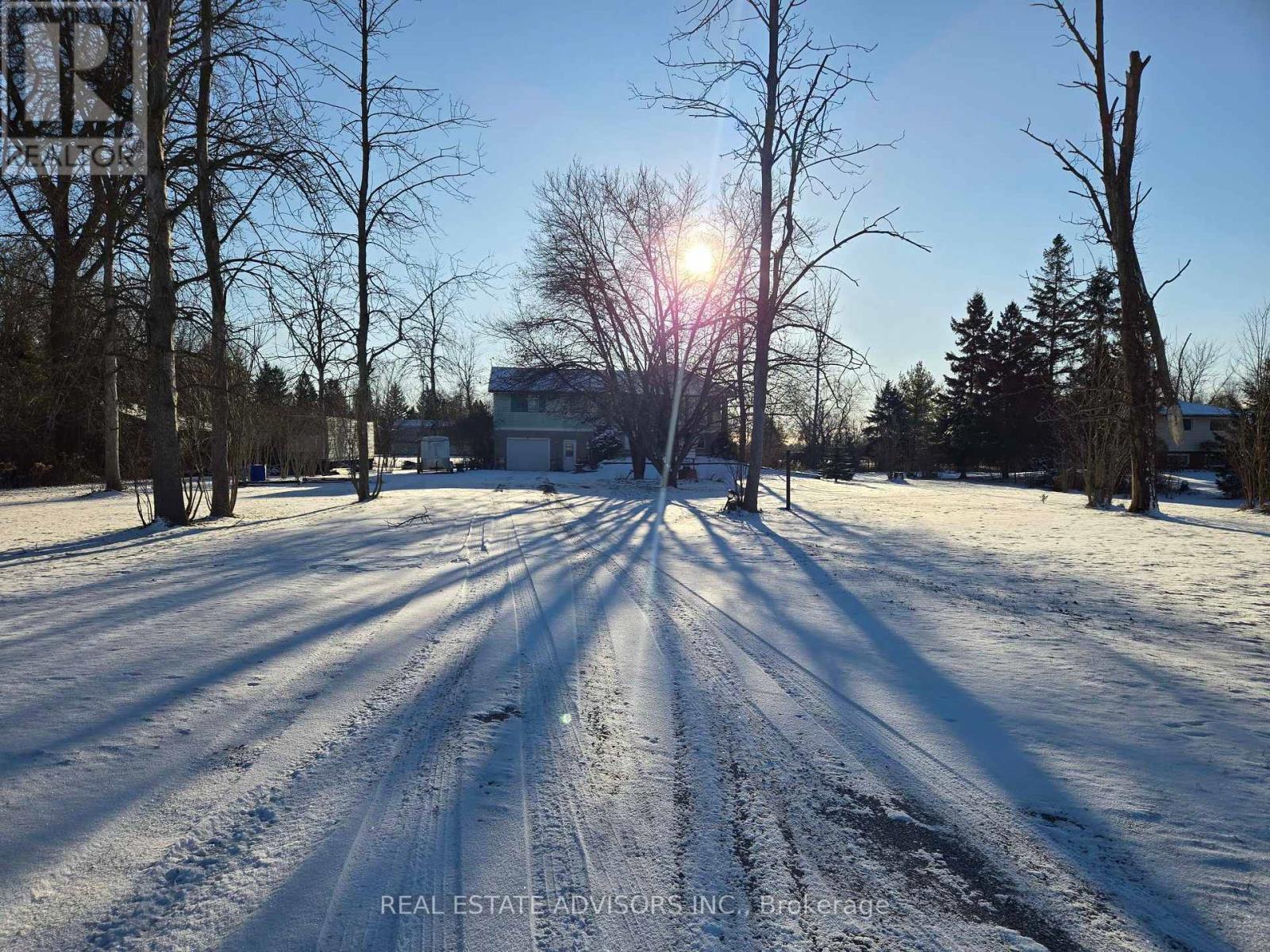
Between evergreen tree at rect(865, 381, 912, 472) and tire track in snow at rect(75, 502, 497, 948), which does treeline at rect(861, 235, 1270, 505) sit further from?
tire track in snow at rect(75, 502, 497, 948)

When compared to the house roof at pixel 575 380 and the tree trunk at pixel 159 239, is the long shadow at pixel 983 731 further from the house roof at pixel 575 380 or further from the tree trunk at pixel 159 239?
the house roof at pixel 575 380

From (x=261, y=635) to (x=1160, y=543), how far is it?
37.5 ft

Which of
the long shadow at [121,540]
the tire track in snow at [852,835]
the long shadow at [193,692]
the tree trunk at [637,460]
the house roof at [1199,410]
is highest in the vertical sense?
the house roof at [1199,410]

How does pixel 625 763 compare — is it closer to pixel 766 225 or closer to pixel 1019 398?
pixel 766 225

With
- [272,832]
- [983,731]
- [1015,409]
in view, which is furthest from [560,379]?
[1015,409]

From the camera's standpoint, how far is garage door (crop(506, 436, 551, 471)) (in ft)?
131

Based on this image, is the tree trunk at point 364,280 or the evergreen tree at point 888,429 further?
the evergreen tree at point 888,429

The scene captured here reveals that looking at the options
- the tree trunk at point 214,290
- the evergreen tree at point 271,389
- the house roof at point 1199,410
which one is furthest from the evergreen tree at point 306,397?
the house roof at point 1199,410

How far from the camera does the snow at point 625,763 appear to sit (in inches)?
77.9

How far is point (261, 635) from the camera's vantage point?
4.54m

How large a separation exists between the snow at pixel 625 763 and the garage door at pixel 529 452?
3338cm

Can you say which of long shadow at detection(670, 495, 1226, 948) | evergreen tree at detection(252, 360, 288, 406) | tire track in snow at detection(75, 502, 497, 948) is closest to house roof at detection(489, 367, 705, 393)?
evergreen tree at detection(252, 360, 288, 406)

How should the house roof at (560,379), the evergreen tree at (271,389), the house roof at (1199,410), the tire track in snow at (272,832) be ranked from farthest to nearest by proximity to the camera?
the house roof at (1199,410) < the house roof at (560,379) < the evergreen tree at (271,389) < the tire track in snow at (272,832)

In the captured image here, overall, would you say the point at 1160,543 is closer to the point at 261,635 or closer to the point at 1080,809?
the point at 1080,809
